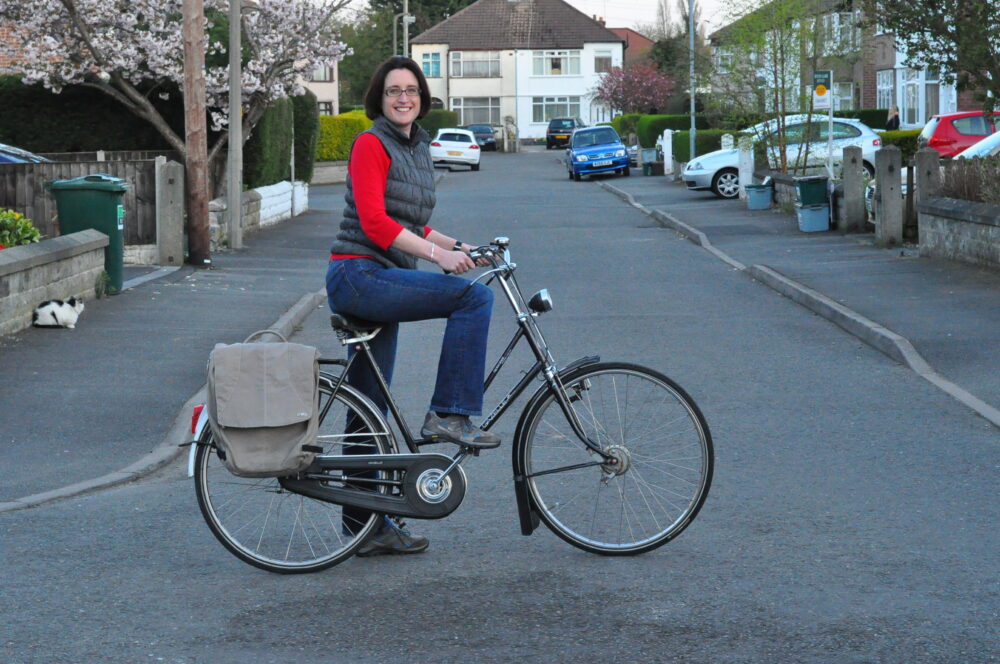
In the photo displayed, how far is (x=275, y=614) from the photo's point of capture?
4875 mm

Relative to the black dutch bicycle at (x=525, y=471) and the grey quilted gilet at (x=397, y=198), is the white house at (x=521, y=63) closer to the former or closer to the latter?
the grey quilted gilet at (x=397, y=198)

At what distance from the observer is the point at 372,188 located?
17.8 feet

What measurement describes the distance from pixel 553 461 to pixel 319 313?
9350 millimetres

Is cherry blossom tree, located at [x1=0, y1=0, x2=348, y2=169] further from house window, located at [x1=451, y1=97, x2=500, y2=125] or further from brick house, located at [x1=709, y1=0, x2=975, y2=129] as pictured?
house window, located at [x1=451, y1=97, x2=500, y2=125]

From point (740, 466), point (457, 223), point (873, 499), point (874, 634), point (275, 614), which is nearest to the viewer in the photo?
point (874, 634)

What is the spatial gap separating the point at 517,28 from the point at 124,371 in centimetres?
9218

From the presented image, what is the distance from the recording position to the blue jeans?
535 cm

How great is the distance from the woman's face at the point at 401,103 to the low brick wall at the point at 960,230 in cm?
1098

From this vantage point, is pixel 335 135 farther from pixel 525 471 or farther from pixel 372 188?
pixel 525 471

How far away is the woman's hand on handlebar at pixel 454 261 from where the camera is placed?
5309 millimetres

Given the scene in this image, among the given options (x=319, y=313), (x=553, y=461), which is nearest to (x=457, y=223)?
(x=319, y=313)

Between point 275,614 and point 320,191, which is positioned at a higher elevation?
point 320,191

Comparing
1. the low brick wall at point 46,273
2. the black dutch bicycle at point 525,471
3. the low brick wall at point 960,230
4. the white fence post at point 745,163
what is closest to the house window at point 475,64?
the white fence post at point 745,163

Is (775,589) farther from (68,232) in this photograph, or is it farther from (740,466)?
(68,232)
